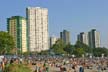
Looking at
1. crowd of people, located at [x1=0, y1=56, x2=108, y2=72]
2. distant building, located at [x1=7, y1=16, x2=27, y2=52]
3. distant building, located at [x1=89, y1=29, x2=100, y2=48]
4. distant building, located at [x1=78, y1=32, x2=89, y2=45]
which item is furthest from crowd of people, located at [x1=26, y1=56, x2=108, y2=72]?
distant building, located at [x1=78, y1=32, x2=89, y2=45]

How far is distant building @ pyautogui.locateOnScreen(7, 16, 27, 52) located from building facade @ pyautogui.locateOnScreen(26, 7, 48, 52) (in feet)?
34.8

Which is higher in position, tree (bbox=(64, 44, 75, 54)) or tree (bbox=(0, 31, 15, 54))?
tree (bbox=(0, 31, 15, 54))

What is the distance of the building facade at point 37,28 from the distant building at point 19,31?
1059 centimetres

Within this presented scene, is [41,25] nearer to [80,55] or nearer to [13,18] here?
[13,18]

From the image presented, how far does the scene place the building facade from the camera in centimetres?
12205

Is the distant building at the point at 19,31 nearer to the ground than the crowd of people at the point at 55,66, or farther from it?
farther from it

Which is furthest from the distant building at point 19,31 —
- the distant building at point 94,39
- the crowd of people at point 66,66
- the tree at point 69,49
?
the distant building at point 94,39

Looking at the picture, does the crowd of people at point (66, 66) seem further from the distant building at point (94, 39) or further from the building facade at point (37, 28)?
the distant building at point (94, 39)

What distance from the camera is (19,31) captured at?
108m

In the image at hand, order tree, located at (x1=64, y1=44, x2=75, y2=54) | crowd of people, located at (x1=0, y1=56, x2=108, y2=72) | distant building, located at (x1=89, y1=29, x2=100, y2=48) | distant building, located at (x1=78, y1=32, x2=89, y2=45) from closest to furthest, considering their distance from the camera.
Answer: crowd of people, located at (x1=0, y1=56, x2=108, y2=72) → tree, located at (x1=64, y1=44, x2=75, y2=54) → distant building, located at (x1=89, y1=29, x2=100, y2=48) → distant building, located at (x1=78, y1=32, x2=89, y2=45)

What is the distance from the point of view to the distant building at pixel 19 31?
341 feet

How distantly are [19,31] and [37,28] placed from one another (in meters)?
23.9

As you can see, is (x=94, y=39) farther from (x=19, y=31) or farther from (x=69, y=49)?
(x=69, y=49)

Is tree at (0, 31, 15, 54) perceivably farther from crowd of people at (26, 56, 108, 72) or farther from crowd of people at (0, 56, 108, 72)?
crowd of people at (0, 56, 108, 72)
